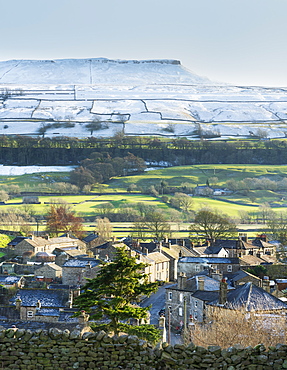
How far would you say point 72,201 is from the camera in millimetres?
118375

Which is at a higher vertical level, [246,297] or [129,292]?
[129,292]

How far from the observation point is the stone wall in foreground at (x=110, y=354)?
9125mm

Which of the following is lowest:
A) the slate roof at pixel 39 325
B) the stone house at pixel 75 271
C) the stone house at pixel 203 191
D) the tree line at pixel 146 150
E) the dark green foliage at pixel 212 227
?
the tree line at pixel 146 150

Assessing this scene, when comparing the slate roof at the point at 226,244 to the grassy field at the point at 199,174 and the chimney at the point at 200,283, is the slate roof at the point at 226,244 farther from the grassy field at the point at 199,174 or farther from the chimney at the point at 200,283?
the grassy field at the point at 199,174

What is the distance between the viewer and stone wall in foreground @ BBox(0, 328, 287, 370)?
9125 millimetres

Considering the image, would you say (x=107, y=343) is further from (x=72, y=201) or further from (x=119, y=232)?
(x=72, y=201)

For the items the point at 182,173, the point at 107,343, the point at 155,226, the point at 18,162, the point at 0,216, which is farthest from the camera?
the point at 18,162

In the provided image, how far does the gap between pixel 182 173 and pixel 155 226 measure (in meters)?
66.8

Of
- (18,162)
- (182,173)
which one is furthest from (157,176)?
(18,162)

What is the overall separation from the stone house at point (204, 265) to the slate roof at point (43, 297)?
1484 centimetres

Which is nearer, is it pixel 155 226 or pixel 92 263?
pixel 92 263

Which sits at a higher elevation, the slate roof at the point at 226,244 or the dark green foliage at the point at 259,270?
the dark green foliage at the point at 259,270

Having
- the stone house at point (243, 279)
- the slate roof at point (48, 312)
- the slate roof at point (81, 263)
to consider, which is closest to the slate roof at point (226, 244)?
the slate roof at point (81, 263)

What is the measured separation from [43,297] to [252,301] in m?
10.7
